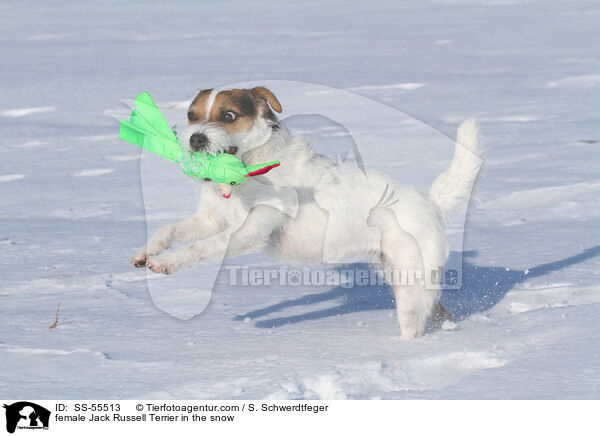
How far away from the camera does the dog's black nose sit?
3.59 meters

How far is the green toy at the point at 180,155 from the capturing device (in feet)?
12.0

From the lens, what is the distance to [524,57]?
14.0m

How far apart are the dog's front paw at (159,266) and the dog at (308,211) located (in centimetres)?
3

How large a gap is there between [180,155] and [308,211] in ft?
2.59

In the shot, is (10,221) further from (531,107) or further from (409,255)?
(531,107)

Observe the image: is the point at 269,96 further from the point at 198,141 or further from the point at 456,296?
the point at 456,296

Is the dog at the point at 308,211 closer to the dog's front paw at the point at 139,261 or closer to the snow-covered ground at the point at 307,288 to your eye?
the dog's front paw at the point at 139,261

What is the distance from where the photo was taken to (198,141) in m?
3.59

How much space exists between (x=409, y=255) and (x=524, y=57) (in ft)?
36.0

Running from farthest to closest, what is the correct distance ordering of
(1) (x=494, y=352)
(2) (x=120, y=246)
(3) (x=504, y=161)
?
(3) (x=504, y=161) < (2) (x=120, y=246) < (1) (x=494, y=352)

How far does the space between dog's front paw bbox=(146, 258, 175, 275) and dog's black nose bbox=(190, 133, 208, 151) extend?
559 millimetres
